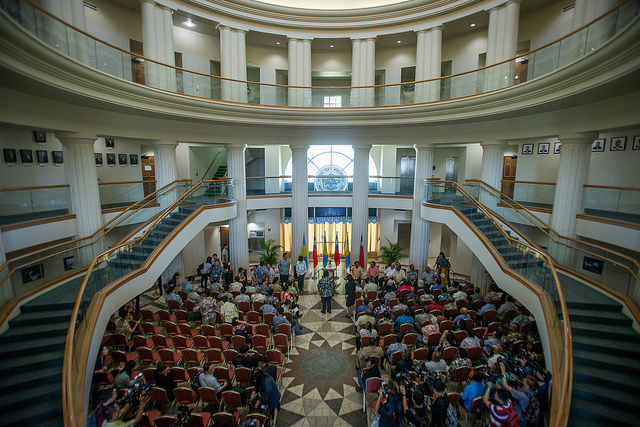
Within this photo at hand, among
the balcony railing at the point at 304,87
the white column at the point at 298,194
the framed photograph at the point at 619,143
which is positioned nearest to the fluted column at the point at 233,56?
the balcony railing at the point at 304,87

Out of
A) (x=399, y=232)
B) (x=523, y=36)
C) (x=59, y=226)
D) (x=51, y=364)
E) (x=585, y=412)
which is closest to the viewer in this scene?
(x=585, y=412)

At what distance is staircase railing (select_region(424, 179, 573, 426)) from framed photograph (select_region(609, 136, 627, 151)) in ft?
14.8

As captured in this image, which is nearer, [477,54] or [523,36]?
[523,36]

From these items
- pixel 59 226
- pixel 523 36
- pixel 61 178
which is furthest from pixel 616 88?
pixel 61 178

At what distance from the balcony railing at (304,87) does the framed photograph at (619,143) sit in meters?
4.15

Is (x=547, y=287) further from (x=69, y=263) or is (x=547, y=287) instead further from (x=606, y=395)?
(x=69, y=263)

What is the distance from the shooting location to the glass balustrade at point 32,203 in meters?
7.44

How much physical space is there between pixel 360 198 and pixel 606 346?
33.5 ft

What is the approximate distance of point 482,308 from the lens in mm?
9352

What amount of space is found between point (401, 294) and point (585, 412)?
6.02 m

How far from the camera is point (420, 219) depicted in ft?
45.6

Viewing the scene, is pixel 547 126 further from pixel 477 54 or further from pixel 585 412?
pixel 585 412

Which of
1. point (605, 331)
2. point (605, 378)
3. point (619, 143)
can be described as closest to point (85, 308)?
point (605, 378)

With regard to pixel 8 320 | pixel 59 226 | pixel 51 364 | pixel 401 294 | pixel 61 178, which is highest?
pixel 61 178
